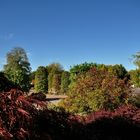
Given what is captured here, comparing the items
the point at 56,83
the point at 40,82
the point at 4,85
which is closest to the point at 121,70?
the point at 56,83

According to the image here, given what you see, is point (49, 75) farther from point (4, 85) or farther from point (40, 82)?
point (4, 85)

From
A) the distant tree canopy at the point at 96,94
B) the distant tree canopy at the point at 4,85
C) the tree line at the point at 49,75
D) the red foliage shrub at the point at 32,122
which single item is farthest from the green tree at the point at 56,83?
the red foliage shrub at the point at 32,122

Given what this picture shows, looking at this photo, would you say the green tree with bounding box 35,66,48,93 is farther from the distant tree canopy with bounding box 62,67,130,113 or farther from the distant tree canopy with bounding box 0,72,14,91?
the distant tree canopy with bounding box 0,72,14,91

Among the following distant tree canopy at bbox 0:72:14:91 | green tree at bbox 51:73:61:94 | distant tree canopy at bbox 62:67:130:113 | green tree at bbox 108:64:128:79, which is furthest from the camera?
green tree at bbox 51:73:61:94

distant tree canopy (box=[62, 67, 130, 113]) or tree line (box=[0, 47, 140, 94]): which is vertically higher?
tree line (box=[0, 47, 140, 94])

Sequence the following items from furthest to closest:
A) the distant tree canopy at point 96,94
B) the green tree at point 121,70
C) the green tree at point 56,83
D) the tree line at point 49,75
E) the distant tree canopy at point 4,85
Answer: the green tree at point 56,83
the green tree at point 121,70
the tree line at point 49,75
the distant tree canopy at point 96,94
the distant tree canopy at point 4,85

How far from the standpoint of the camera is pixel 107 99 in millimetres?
18984

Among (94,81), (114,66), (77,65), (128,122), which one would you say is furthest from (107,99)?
(114,66)

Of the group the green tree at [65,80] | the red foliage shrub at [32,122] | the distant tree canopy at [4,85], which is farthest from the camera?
the green tree at [65,80]

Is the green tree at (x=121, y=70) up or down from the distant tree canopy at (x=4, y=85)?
up

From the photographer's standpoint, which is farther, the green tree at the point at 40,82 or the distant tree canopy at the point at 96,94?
the green tree at the point at 40,82

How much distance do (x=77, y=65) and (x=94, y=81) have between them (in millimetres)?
27964

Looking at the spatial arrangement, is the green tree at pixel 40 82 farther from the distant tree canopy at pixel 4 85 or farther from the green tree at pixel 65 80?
the distant tree canopy at pixel 4 85

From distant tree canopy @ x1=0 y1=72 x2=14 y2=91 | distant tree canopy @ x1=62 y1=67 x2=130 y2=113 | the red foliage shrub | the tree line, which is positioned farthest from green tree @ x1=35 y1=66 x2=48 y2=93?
the red foliage shrub
